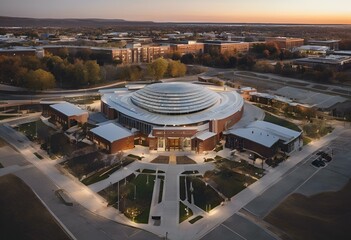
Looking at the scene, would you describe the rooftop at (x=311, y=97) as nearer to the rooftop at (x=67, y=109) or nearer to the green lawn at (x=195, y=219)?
the rooftop at (x=67, y=109)

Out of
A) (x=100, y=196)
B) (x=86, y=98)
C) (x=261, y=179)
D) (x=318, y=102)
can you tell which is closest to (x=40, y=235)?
(x=100, y=196)

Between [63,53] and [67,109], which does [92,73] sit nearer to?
[67,109]

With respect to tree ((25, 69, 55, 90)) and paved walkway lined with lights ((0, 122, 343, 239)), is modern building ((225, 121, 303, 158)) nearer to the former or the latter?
paved walkway lined with lights ((0, 122, 343, 239))

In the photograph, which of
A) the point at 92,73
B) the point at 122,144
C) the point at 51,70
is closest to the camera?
the point at 122,144

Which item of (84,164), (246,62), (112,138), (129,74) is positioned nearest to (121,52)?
(129,74)

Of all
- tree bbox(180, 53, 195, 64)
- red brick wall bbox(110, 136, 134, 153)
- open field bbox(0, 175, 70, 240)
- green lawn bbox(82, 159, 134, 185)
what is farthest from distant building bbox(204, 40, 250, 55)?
open field bbox(0, 175, 70, 240)

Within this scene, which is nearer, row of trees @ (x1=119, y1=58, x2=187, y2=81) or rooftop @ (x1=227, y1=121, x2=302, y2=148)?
rooftop @ (x1=227, y1=121, x2=302, y2=148)
